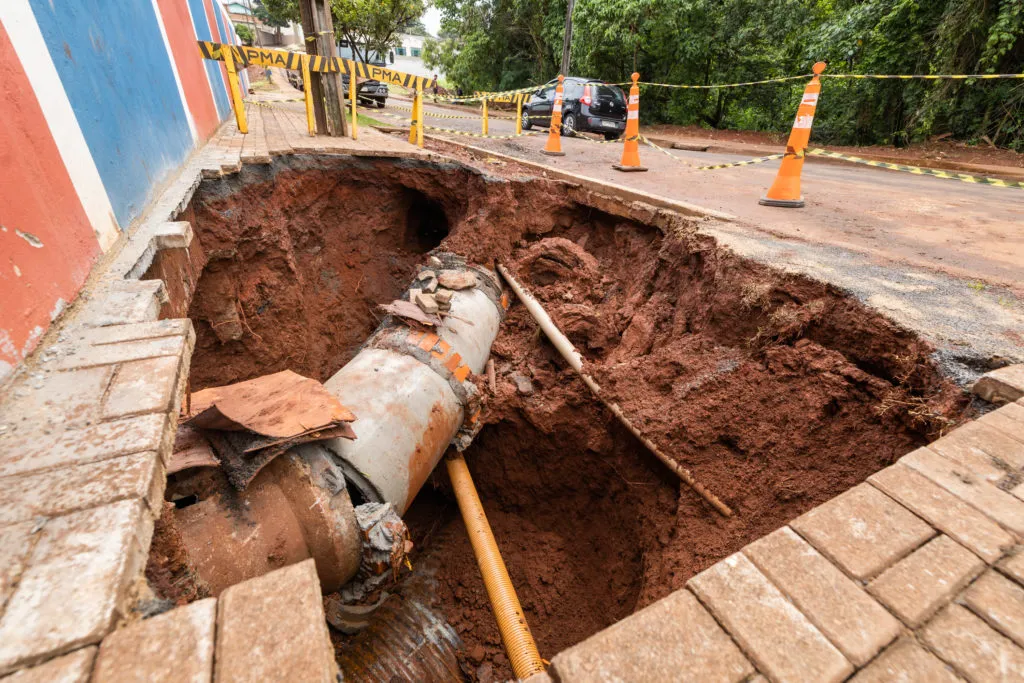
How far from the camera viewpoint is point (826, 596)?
1.05 metres

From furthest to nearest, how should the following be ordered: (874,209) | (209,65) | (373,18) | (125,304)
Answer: (373,18) → (209,65) → (874,209) → (125,304)

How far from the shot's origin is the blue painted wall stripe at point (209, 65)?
24.7 feet

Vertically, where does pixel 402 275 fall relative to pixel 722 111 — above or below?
below

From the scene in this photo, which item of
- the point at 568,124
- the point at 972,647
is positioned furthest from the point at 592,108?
the point at 972,647

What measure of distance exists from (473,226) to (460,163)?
108cm

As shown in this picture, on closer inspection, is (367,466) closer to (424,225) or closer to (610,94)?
(424,225)

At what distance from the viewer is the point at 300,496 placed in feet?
7.27

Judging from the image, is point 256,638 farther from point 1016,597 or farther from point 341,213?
point 341,213

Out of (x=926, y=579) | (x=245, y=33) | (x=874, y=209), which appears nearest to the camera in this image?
(x=926, y=579)

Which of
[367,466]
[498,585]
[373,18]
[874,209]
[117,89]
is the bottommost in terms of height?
[498,585]

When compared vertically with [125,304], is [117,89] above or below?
above

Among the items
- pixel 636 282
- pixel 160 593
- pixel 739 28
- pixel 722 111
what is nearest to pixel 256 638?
pixel 160 593

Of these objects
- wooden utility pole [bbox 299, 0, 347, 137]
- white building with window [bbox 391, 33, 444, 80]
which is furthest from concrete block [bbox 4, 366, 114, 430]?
white building with window [bbox 391, 33, 444, 80]

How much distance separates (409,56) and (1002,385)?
57061mm
